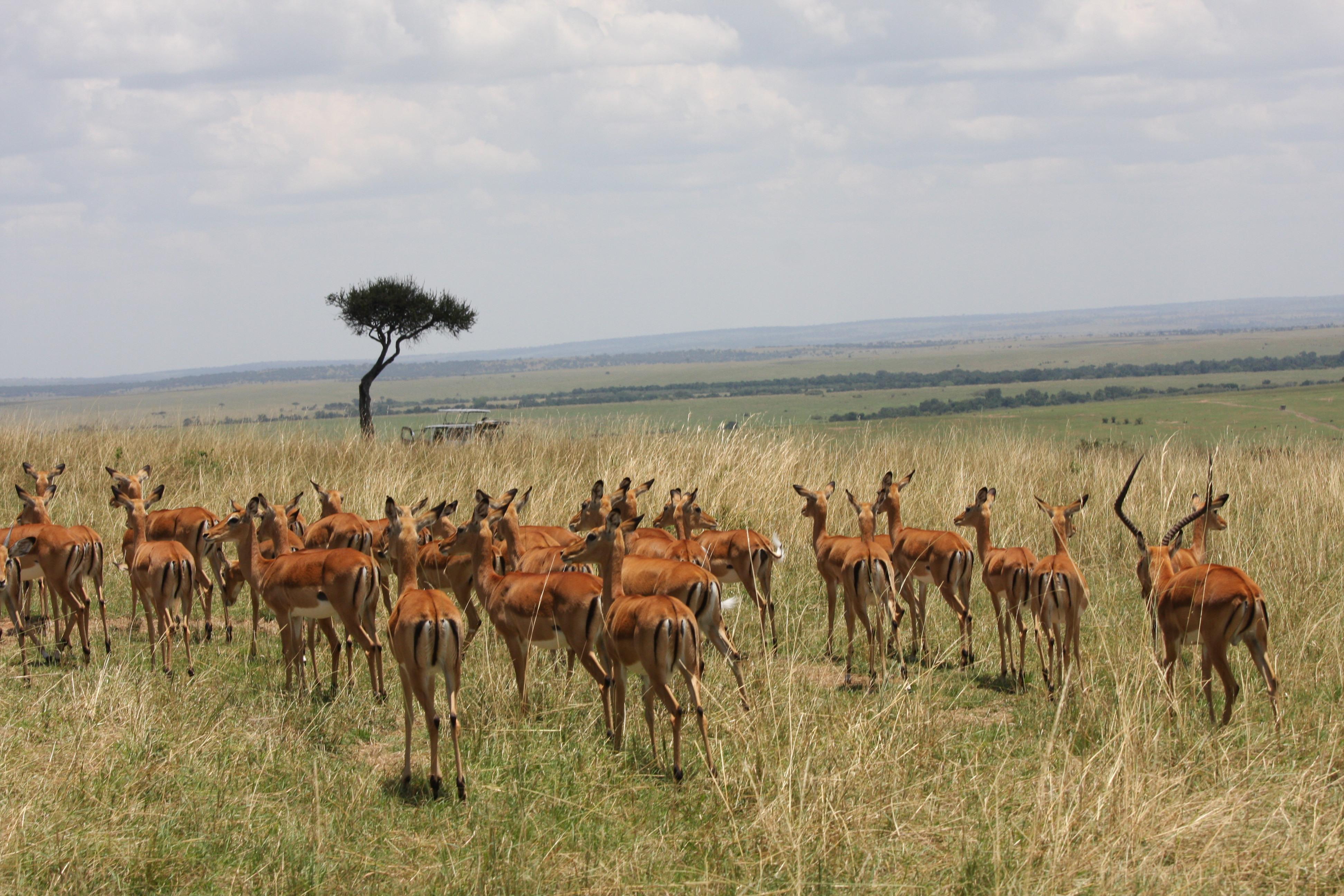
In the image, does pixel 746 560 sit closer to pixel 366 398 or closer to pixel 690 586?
pixel 690 586

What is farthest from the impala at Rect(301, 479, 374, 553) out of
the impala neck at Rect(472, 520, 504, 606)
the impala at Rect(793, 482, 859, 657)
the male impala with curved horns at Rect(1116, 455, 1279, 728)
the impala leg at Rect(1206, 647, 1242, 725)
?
the impala leg at Rect(1206, 647, 1242, 725)

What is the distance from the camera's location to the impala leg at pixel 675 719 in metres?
5.57

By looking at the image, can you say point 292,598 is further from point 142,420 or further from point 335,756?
point 142,420

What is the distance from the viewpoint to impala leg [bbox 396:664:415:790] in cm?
573

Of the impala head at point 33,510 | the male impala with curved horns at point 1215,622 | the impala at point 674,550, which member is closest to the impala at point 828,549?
the impala at point 674,550

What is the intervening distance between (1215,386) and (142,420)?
56.9 meters

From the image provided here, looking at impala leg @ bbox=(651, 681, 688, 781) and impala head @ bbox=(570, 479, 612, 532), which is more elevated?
impala head @ bbox=(570, 479, 612, 532)

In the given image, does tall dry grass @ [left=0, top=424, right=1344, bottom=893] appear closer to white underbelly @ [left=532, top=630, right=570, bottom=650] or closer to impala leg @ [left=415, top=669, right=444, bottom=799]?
impala leg @ [left=415, top=669, right=444, bottom=799]

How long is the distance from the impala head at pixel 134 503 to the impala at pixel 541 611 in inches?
130

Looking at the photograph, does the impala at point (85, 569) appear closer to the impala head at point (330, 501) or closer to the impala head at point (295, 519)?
the impala head at point (295, 519)

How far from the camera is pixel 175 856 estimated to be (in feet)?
15.6

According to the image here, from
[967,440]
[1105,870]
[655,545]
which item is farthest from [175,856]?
[967,440]

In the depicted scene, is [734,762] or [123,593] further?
[123,593]

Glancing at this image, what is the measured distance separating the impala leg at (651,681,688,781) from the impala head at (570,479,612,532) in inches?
102
